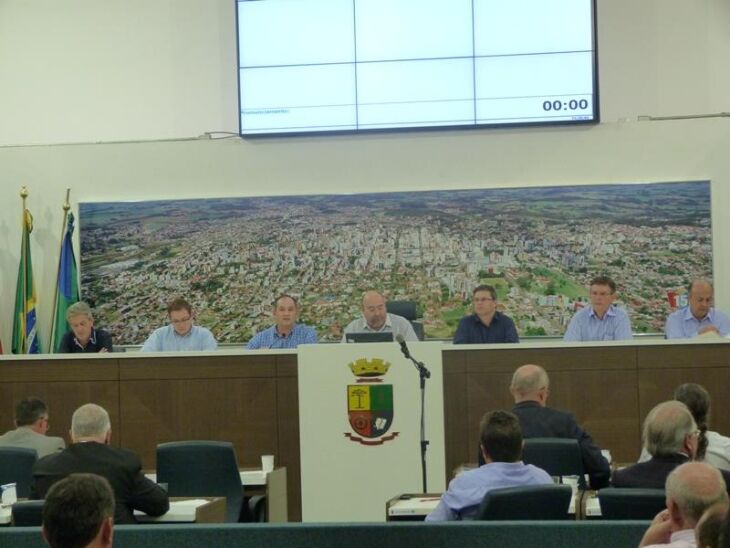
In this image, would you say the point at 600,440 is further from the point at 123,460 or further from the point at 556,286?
the point at 123,460

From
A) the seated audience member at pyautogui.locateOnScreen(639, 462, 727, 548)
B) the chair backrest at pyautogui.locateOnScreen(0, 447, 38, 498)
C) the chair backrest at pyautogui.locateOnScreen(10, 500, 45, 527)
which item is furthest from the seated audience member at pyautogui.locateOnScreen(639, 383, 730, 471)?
the chair backrest at pyautogui.locateOnScreen(0, 447, 38, 498)

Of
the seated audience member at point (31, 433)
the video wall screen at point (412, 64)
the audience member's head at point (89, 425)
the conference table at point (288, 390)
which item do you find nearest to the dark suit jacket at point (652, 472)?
the audience member's head at point (89, 425)

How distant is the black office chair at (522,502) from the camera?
4.54 m

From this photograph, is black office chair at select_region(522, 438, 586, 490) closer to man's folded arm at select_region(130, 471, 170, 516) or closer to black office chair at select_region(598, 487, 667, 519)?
black office chair at select_region(598, 487, 667, 519)

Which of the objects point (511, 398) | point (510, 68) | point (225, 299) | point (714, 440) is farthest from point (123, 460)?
point (510, 68)

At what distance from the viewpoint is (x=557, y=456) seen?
5.89 m

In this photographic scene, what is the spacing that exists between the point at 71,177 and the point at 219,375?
4.18 meters

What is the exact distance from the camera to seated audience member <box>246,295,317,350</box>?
938 cm

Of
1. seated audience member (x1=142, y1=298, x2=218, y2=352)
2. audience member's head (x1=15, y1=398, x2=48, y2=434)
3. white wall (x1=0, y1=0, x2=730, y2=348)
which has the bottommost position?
audience member's head (x1=15, y1=398, x2=48, y2=434)

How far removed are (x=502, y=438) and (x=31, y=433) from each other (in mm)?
3161

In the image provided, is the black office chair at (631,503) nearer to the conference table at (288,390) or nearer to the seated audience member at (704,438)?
→ the seated audience member at (704,438)

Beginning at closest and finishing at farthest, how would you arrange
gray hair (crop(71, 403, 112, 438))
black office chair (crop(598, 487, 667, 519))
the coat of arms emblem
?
black office chair (crop(598, 487, 667, 519))
gray hair (crop(71, 403, 112, 438))
the coat of arms emblem

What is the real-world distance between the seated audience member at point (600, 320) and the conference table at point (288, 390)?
1286 mm

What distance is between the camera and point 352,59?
11367 millimetres
